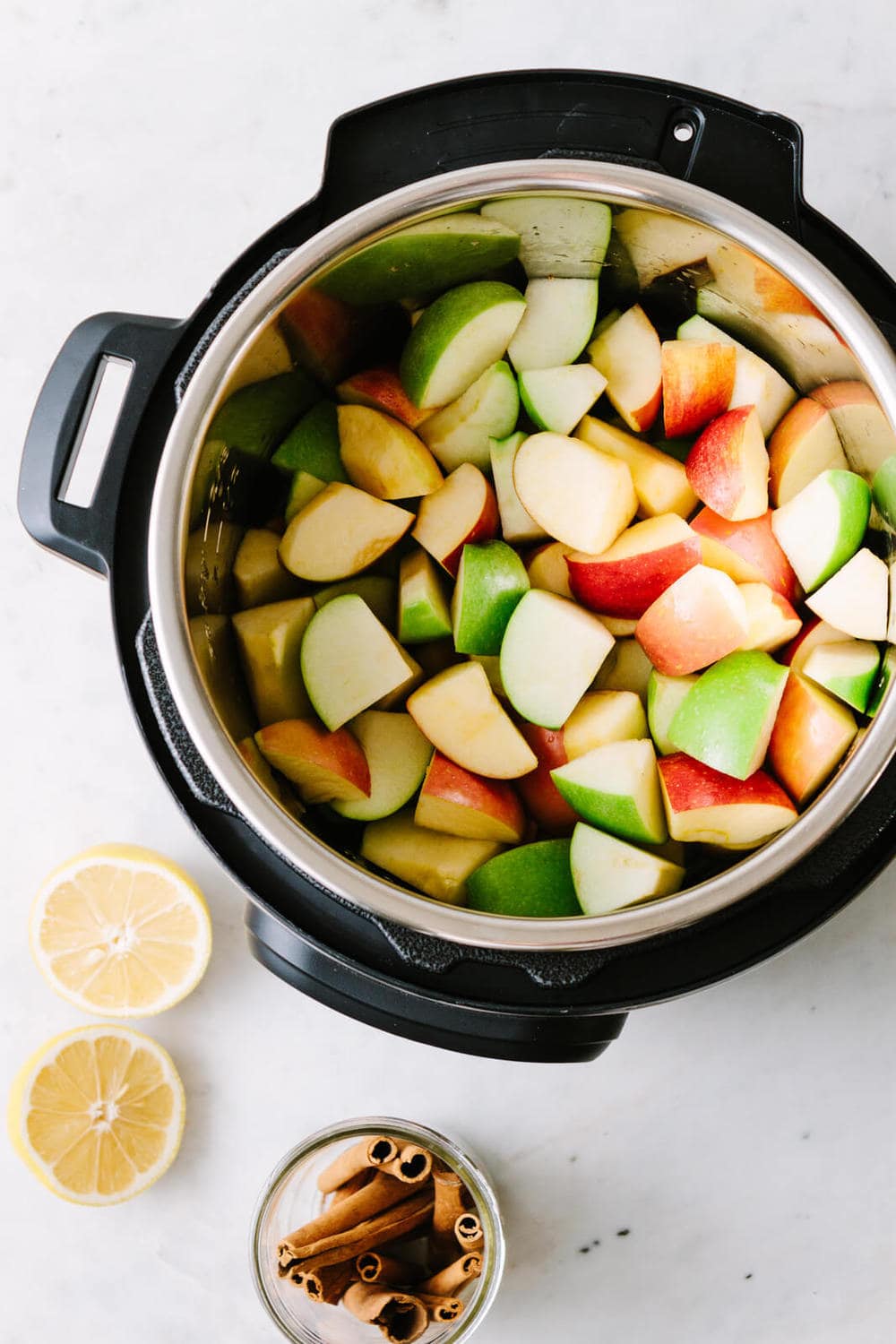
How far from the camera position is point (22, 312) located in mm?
949

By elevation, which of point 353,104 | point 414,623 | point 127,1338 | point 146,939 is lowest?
point 127,1338

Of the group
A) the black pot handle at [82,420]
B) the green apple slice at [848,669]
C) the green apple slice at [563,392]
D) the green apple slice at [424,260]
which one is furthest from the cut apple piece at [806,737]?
the black pot handle at [82,420]

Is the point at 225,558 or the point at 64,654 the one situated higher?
the point at 225,558

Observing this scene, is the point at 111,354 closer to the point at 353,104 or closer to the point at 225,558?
the point at 225,558

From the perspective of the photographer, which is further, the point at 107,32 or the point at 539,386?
the point at 107,32

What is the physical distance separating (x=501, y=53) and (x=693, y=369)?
0.35 metres

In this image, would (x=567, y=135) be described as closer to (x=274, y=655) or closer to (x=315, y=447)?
(x=315, y=447)

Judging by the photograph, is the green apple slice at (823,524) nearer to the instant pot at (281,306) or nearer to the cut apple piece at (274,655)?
the instant pot at (281,306)

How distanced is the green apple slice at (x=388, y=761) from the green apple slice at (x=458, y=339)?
0.75 ft

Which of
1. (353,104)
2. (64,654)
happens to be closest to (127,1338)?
(64,654)

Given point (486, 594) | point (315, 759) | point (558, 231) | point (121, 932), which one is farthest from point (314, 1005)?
point (558, 231)

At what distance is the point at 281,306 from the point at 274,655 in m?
0.23

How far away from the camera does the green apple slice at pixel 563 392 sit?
31.5 inches

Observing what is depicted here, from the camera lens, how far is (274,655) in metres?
0.77
